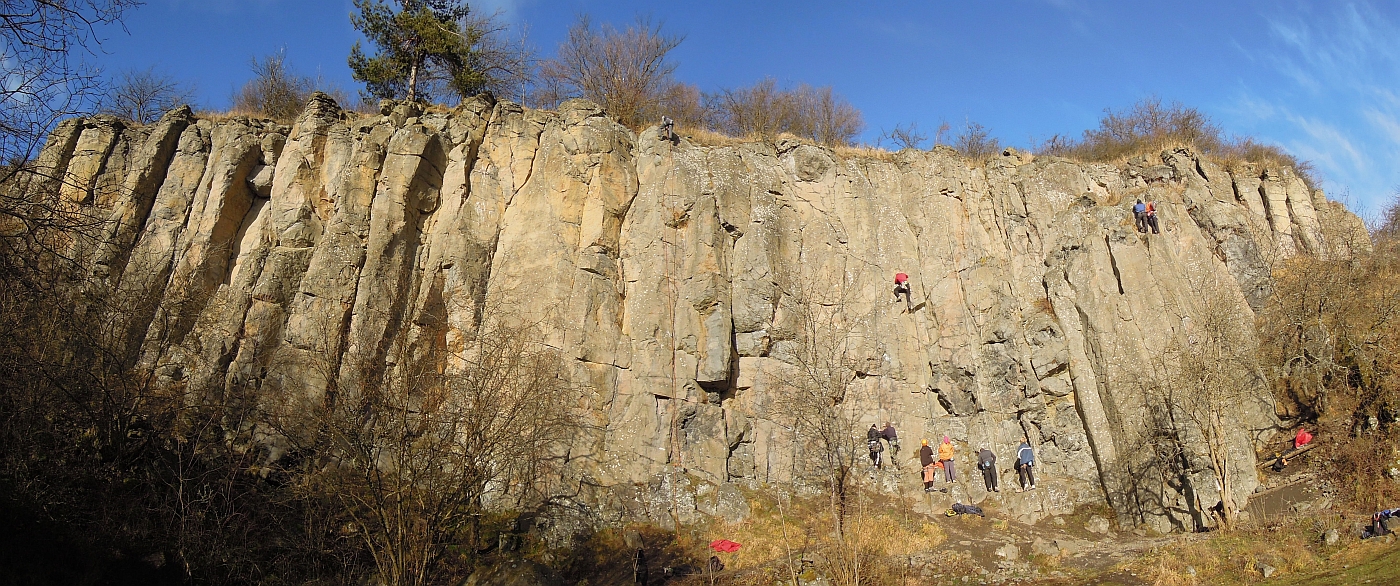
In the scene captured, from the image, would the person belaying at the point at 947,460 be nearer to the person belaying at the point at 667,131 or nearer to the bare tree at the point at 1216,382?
the bare tree at the point at 1216,382

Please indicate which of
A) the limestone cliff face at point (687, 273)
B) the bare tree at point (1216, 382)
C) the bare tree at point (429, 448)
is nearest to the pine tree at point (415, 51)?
the limestone cliff face at point (687, 273)

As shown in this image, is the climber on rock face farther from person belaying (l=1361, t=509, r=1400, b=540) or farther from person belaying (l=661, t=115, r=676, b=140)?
person belaying (l=661, t=115, r=676, b=140)

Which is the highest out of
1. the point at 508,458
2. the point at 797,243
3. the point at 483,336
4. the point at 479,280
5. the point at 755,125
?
the point at 755,125

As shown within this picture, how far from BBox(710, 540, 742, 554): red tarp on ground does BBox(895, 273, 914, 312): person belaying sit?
30.0ft

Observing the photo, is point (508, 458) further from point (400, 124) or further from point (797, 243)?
point (400, 124)

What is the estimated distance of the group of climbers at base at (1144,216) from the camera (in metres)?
22.1

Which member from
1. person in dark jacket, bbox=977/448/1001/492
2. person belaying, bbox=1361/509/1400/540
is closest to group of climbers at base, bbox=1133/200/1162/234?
person in dark jacket, bbox=977/448/1001/492

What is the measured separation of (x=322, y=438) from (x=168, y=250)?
962cm

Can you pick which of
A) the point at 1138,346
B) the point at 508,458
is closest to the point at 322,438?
the point at 508,458

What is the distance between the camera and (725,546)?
16.4 metres

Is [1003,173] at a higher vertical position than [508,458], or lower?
higher

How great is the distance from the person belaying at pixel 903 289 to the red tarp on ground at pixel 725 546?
9130 millimetres

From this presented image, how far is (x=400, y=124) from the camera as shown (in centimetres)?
2320

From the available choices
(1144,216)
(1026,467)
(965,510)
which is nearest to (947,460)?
(965,510)
